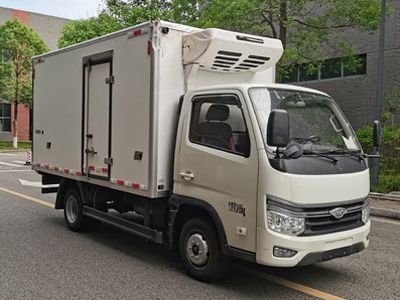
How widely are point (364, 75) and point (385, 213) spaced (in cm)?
1218

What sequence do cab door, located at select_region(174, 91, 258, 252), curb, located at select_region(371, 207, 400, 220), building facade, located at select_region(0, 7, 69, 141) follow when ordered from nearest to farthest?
cab door, located at select_region(174, 91, 258, 252)
curb, located at select_region(371, 207, 400, 220)
building facade, located at select_region(0, 7, 69, 141)

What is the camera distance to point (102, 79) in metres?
7.40

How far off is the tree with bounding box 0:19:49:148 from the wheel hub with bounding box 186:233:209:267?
120 feet

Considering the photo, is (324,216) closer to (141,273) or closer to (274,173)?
(274,173)

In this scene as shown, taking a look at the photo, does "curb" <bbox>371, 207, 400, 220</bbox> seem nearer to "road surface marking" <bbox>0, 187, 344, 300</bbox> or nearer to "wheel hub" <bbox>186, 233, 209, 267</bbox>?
"road surface marking" <bbox>0, 187, 344, 300</bbox>

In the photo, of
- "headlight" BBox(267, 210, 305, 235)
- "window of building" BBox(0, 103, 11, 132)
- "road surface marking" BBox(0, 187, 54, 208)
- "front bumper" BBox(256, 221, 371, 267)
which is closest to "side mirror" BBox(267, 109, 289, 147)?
"headlight" BBox(267, 210, 305, 235)

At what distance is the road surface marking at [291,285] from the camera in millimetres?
5401

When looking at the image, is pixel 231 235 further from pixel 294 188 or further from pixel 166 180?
pixel 166 180

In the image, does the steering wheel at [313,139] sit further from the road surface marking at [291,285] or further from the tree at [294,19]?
the tree at [294,19]

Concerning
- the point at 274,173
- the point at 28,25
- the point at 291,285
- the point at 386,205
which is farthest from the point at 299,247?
the point at 28,25

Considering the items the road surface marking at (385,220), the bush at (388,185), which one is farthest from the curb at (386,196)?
the road surface marking at (385,220)

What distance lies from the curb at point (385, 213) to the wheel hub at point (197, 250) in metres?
6.36

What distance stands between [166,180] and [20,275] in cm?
204

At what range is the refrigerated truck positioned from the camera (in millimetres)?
5062
